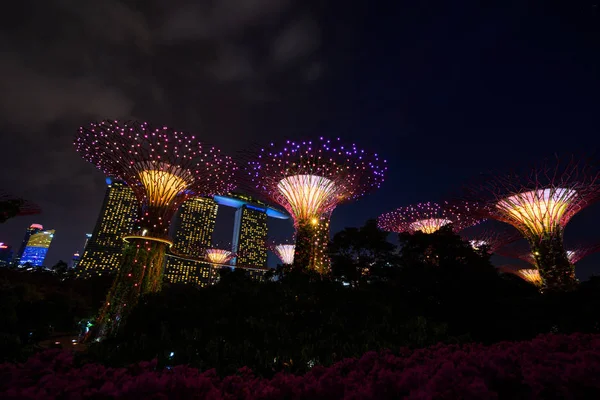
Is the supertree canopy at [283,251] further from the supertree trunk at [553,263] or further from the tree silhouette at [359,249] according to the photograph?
the supertree trunk at [553,263]

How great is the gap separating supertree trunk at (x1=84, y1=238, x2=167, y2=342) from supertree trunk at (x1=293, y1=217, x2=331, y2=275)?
253 inches

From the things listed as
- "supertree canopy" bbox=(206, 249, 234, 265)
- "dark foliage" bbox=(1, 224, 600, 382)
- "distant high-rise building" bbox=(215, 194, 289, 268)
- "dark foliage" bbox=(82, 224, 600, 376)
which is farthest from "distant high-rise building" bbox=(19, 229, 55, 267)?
"dark foliage" bbox=(82, 224, 600, 376)

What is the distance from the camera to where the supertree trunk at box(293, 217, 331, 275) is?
643 inches

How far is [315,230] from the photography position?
55.5 feet

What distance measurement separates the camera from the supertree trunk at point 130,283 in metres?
12.9

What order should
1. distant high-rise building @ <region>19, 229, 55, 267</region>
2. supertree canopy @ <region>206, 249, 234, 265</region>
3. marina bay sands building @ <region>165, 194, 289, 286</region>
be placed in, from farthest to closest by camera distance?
1. distant high-rise building @ <region>19, 229, 55, 267</region>
2. marina bay sands building @ <region>165, 194, 289, 286</region>
3. supertree canopy @ <region>206, 249, 234, 265</region>

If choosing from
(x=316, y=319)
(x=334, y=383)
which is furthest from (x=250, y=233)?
(x=334, y=383)

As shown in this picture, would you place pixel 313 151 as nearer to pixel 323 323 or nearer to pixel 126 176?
pixel 126 176

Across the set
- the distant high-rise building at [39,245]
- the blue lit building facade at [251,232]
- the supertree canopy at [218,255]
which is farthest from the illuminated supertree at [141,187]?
the distant high-rise building at [39,245]

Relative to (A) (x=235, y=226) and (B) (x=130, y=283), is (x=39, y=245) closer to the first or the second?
(A) (x=235, y=226)

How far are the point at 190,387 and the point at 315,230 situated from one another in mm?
14688

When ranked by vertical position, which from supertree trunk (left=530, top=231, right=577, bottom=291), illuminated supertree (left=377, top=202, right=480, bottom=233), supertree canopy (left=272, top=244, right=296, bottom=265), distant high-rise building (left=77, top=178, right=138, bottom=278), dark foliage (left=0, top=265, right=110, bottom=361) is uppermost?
distant high-rise building (left=77, top=178, right=138, bottom=278)

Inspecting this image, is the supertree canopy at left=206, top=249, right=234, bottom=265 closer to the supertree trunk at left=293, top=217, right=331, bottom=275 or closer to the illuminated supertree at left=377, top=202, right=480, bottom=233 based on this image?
the illuminated supertree at left=377, top=202, right=480, bottom=233

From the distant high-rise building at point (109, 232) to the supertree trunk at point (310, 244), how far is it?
268 ft
